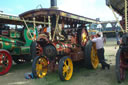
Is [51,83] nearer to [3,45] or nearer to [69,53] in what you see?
[69,53]

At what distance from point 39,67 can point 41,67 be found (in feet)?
0.27

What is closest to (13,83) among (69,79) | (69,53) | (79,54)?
(69,79)

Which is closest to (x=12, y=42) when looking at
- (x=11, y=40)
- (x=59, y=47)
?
(x=11, y=40)

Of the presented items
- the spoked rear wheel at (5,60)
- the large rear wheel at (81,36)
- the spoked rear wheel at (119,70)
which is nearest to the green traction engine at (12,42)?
the spoked rear wheel at (5,60)

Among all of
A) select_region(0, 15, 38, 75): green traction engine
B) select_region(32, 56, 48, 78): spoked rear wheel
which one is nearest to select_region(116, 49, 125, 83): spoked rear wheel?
select_region(32, 56, 48, 78): spoked rear wheel

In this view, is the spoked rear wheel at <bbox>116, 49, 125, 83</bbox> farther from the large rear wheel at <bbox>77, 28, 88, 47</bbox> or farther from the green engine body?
the green engine body

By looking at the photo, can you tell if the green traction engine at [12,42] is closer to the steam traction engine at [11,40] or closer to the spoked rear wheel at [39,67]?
the steam traction engine at [11,40]

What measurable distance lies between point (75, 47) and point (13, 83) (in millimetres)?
2239

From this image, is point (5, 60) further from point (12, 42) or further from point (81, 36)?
point (81, 36)

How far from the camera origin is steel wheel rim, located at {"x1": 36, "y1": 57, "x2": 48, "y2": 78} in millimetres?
3863

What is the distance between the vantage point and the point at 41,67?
3.98 meters

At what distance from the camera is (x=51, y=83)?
11.2 feet

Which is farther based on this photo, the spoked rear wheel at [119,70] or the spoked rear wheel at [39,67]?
the spoked rear wheel at [39,67]

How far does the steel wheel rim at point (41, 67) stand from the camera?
3863mm
